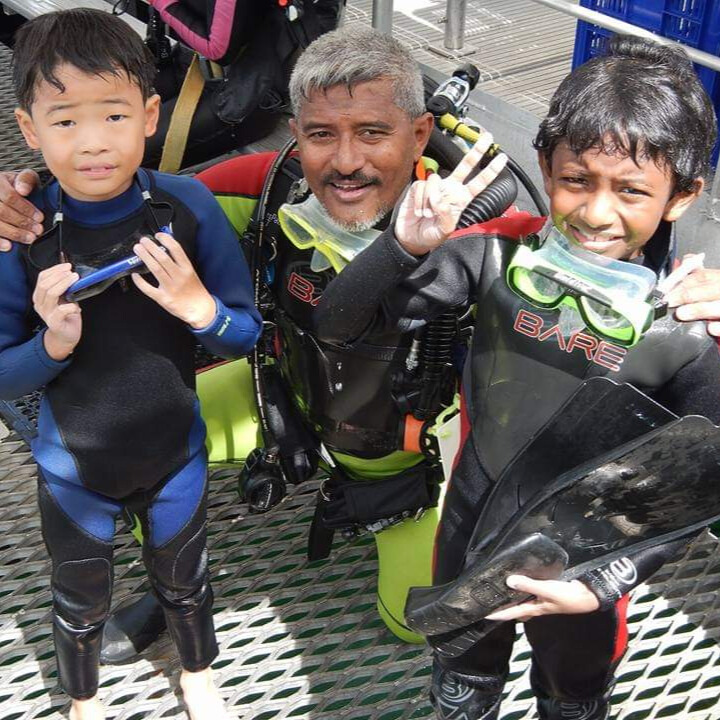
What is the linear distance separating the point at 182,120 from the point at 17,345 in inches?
61.8

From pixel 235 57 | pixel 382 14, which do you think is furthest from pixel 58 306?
pixel 382 14

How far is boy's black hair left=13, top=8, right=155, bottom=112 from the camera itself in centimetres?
183

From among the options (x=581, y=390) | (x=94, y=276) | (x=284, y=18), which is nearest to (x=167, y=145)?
(x=284, y=18)

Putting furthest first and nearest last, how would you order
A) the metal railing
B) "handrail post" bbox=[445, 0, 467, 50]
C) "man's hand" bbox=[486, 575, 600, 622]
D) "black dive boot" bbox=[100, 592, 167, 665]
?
"handrail post" bbox=[445, 0, 467, 50]
the metal railing
"black dive boot" bbox=[100, 592, 167, 665]
"man's hand" bbox=[486, 575, 600, 622]

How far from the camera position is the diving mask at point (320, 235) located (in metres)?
2.06

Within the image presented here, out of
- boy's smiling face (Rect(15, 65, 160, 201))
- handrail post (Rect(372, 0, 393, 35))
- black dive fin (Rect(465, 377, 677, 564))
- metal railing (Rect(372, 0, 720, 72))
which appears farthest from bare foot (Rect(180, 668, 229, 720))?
handrail post (Rect(372, 0, 393, 35))

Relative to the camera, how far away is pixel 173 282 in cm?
185

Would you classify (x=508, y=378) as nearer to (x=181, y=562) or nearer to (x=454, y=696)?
(x=454, y=696)

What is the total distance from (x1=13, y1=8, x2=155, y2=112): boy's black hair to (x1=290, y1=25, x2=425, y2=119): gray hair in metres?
0.34

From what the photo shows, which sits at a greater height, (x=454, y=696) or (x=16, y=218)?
(x=16, y=218)

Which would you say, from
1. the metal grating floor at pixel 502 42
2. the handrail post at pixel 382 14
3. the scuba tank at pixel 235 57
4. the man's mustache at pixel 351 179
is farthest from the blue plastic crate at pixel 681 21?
the man's mustache at pixel 351 179

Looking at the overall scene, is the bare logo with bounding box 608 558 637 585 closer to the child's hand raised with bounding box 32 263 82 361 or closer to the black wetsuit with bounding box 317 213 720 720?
the black wetsuit with bounding box 317 213 720 720

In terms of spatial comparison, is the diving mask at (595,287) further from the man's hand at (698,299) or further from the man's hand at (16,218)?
the man's hand at (16,218)

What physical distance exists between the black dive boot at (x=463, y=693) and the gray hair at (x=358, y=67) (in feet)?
3.90
